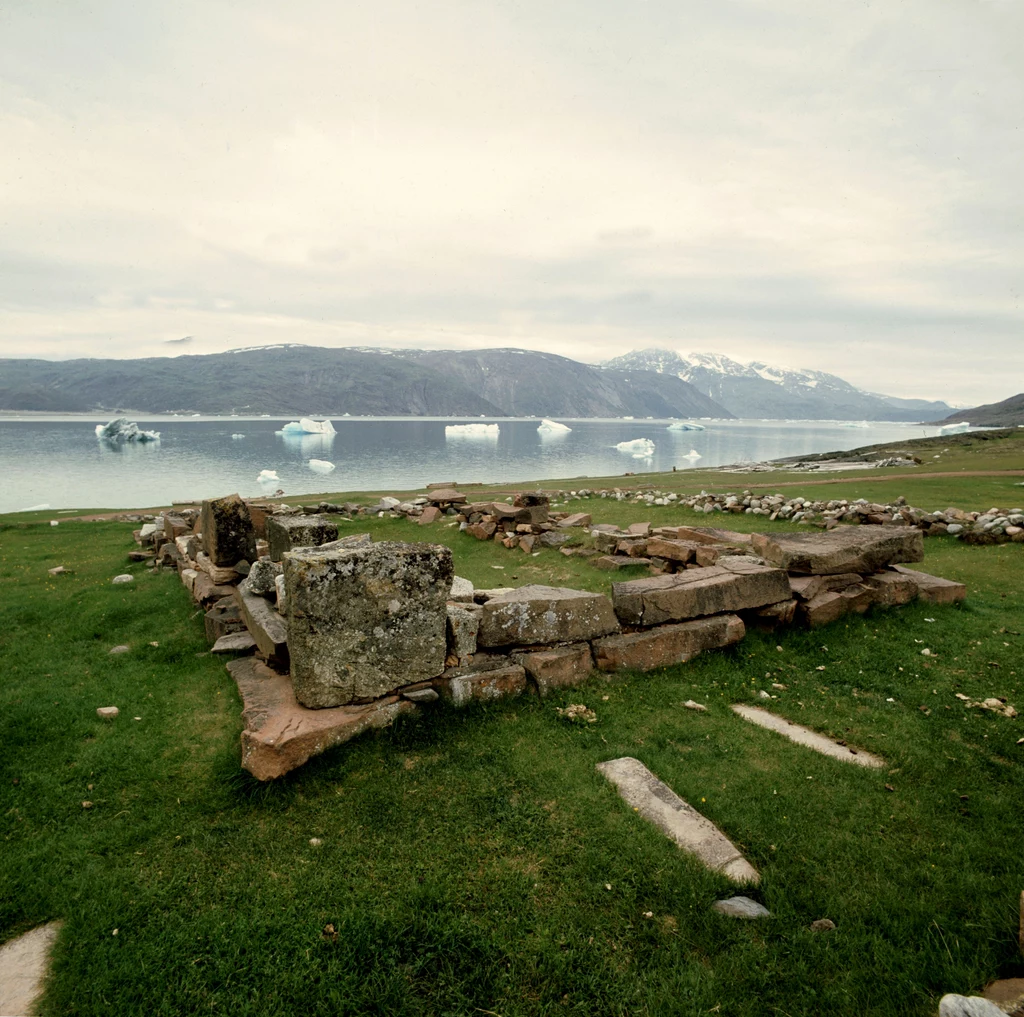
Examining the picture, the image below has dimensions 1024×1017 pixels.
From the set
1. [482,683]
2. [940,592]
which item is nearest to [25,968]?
[482,683]

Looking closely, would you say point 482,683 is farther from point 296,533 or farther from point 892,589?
point 892,589

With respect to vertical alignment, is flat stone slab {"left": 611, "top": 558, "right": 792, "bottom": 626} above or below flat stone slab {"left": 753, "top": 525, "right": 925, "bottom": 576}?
below

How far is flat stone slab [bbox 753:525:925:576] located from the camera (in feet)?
31.9

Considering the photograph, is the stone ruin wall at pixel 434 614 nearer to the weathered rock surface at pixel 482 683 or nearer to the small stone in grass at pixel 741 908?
the weathered rock surface at pixel 482 683

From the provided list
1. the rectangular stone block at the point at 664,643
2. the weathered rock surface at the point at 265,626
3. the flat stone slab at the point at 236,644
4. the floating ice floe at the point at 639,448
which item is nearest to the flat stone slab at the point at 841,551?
the rectangular stone block at the point at 664,643

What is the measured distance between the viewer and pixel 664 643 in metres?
8.15

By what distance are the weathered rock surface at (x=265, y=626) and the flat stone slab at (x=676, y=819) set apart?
4087mm

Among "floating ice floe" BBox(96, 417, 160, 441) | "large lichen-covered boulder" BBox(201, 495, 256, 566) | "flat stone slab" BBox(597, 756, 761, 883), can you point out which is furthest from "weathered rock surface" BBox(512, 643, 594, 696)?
"floating ice floe" BBox(96, 417, 160, 441)

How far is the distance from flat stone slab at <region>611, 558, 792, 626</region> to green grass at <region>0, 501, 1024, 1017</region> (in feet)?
3.04

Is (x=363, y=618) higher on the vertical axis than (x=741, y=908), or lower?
higher

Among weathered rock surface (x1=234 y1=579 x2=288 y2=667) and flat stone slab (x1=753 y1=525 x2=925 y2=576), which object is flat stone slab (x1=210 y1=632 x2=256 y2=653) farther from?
flat stone slab (x1=753 y1=525 x2=925 y2=576)

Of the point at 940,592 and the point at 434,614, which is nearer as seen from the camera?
the point at 434,614

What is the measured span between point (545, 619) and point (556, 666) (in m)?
0.63

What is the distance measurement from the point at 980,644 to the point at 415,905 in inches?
349
